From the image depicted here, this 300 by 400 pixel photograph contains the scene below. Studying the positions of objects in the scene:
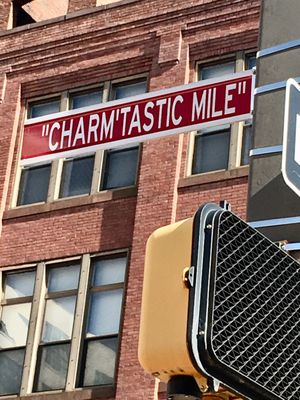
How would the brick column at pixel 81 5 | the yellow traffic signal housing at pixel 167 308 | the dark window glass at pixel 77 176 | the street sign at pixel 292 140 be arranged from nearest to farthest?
the yellow traffic signal housing at pixel 167 308
the street sign at pixel 292 140
the dark window glass at pixel 77 176
the brick column at pixel 81 5

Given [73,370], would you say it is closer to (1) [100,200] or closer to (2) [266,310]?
(1) [100,200]

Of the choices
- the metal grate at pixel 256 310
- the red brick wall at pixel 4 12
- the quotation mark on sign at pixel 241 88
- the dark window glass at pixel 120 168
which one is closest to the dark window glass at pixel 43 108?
the dark window glass at pixel 120 168

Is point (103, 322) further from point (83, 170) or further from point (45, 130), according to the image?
point (45, 130)

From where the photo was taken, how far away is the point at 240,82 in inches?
189

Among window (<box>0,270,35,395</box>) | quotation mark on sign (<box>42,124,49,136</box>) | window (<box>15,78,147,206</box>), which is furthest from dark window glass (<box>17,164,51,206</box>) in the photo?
quotation mark on sign (<box>42,124,49,136</box>)

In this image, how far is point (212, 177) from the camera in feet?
60.1

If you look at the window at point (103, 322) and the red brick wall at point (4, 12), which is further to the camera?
the red brick wall at point (4, 12)


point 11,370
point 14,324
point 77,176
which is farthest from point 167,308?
point 77,176

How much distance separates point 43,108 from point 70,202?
2574 millimetres

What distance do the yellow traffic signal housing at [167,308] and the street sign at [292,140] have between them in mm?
737

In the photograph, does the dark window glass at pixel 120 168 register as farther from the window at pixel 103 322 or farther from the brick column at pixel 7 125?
the brick column at pixel 7 125

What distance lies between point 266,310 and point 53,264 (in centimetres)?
1679

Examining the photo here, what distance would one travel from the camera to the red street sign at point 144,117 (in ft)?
15.5

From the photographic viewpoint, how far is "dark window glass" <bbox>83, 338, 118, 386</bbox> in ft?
58.8
